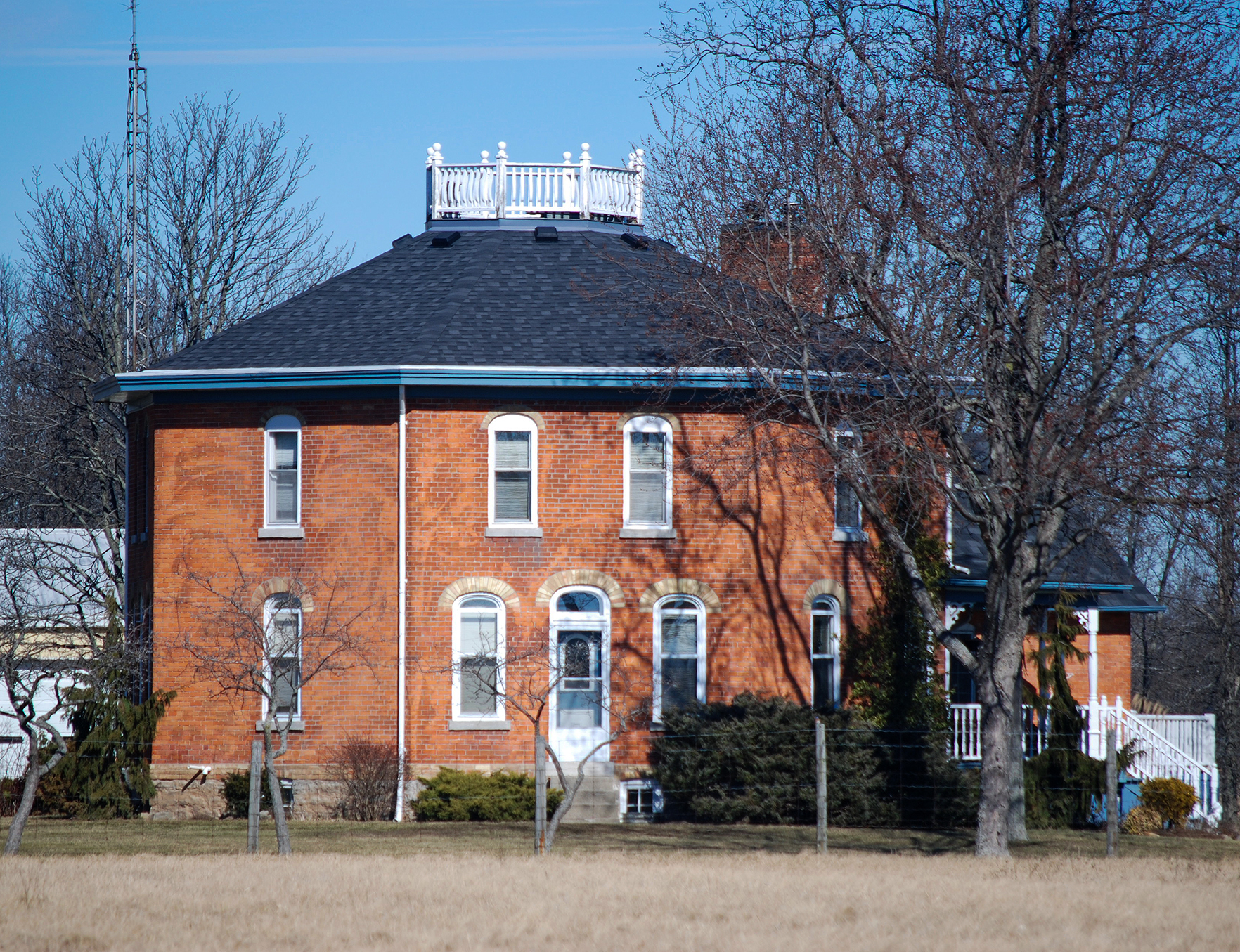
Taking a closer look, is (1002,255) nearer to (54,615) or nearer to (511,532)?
(511,532)

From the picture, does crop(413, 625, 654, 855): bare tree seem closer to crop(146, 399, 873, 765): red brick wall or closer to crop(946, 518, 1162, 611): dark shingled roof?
crop(146, 399, 873, 765): red brick wall

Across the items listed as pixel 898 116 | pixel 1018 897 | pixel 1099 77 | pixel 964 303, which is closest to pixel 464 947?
pixel 1018 897

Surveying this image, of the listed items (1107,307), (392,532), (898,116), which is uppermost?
(898,116)

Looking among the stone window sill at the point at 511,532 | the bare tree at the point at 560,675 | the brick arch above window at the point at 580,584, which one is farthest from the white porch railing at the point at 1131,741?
the stone window sill at the point at 511,532

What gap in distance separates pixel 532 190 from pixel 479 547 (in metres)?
8.39

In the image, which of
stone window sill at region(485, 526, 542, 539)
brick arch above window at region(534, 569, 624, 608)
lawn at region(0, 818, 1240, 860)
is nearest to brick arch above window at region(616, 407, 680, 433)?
stone window sill at region(485, 526, 542, 539)

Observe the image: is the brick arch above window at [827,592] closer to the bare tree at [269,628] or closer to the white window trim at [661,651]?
the white window trim at [661,651]

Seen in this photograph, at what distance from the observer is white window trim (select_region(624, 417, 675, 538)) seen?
933 inches

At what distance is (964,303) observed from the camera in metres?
19.2

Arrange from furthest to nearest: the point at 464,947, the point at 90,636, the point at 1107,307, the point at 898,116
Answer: the point at 90,636
the point at 898,116
the point at 1107,307
the point at 464,947

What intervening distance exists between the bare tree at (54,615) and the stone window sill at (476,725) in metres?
5.30

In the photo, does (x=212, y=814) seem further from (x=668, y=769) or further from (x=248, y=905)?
(x=248, y=905)

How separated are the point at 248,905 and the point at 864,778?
446 inches

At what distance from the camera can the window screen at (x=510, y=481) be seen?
928 inches
